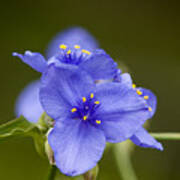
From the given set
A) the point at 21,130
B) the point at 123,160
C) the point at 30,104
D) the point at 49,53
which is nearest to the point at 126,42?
the point at 123,160

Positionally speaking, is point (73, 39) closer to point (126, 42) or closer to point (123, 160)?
point (123, 160)

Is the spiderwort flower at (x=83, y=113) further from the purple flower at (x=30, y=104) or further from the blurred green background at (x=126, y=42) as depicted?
the blurred green background at (x=126, y=42)

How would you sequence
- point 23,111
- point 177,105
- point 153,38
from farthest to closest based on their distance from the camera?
point 153,38
point 177,105
point 23,111

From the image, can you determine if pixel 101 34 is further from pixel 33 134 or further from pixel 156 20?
pixel 33 134

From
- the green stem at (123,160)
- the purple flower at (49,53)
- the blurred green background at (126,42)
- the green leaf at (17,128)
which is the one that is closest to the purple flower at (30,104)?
the purple flower at (49,53)

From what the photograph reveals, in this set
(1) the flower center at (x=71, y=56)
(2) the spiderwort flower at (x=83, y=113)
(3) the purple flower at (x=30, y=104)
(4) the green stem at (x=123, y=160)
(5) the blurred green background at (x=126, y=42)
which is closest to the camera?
(2) the spiderwort flower at (x=83, y=113)

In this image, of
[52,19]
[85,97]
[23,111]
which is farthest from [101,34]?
[85,97]

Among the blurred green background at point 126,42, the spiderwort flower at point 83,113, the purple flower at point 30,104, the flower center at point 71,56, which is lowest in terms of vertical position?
the blurred green background at point 126,42
